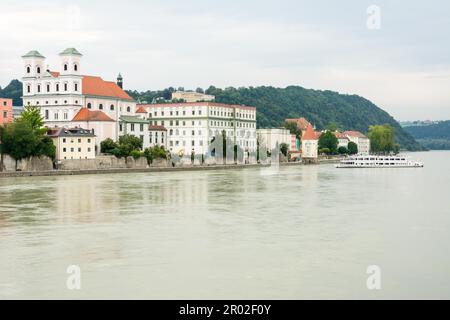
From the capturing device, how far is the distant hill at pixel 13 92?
11158 cm

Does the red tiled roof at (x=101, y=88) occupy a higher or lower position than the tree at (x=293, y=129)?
higher

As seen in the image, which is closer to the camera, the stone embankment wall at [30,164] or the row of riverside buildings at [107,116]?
the stone embankment wall at [30,164]

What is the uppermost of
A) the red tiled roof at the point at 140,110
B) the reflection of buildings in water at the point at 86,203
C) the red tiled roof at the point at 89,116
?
the red tiled roof at the point at 140,110

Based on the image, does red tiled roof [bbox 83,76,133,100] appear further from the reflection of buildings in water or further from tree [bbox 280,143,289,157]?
the reflection of buildings in water

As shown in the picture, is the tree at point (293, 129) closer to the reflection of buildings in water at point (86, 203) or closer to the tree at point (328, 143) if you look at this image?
the tree at point (328, 143)

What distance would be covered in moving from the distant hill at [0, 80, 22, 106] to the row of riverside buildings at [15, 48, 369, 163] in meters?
39.6

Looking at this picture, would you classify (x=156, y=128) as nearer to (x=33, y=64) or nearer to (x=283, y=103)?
(x=33, y=64)

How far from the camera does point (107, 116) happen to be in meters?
64.9

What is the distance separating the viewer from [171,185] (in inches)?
1623

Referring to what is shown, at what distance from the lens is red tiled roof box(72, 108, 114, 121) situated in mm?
63384

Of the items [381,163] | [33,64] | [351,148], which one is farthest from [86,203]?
[351,148]

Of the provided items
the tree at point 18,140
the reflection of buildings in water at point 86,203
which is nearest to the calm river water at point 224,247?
the reflection of buildings in water at point 86,203

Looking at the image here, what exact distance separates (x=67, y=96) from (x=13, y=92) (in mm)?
54102

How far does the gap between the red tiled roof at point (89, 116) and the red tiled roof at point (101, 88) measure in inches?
108
